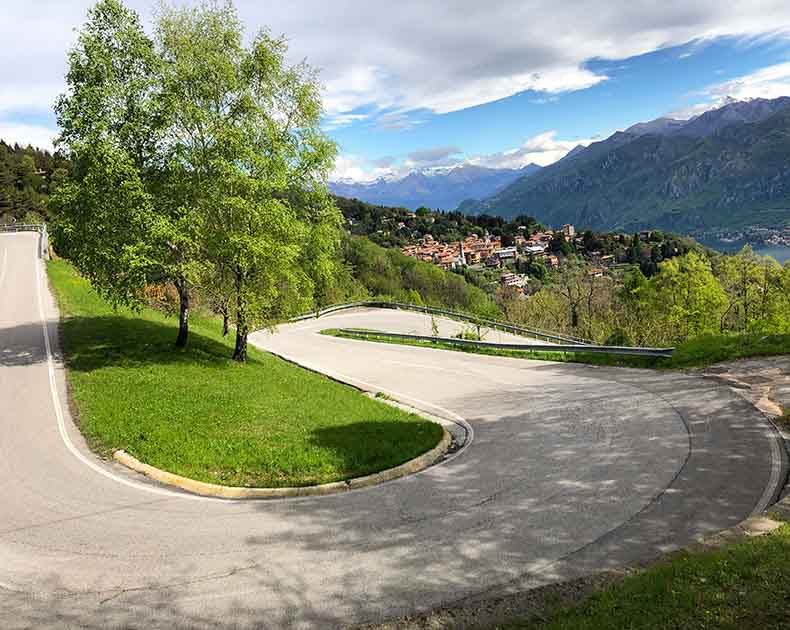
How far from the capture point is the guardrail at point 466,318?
3409 centimetres

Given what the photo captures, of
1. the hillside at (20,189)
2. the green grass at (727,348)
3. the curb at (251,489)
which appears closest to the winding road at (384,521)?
the curb at (251,489)

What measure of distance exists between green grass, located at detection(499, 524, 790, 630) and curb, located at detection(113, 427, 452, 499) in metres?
4.87

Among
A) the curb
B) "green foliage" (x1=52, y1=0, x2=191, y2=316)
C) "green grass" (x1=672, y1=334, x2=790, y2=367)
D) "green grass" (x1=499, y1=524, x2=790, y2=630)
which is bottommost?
the curb

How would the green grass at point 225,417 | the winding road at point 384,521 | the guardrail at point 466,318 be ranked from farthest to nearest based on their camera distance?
the guardrail at point 466,318 → the green grass at point 225,417 → the winding road at point 384,521

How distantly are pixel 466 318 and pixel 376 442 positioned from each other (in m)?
32.3

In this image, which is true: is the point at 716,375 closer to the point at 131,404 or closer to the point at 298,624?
the point at 298,624

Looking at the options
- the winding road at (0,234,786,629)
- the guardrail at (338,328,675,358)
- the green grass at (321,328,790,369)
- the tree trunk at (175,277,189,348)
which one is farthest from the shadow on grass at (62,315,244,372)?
the green grass at (321,328,790,369)

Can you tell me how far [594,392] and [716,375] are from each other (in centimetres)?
352

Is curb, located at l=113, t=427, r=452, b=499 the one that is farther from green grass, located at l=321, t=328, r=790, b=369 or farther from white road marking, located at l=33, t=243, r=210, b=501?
green grass, located at l=321, t=328, r=790, b=369

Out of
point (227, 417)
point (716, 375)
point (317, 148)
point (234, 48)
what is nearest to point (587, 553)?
point (227, 417)

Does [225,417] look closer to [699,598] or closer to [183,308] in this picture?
[183,308]

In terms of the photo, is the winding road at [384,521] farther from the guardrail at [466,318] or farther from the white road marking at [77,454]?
the guardrail at [466,318]

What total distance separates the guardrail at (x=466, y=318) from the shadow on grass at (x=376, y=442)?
16.4 metres

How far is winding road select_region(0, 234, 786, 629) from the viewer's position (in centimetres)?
620
